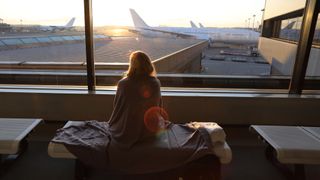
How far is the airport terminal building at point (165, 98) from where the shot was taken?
2.25 metres

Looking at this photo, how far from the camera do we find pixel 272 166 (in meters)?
2.44

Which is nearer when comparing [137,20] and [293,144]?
[293,144]

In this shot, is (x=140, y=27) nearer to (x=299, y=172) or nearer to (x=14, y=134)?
(x=14, y=134)

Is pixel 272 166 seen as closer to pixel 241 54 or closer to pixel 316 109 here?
pixel 316 109

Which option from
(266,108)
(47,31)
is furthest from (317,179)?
(47,31)

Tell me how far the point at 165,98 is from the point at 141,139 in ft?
3.06

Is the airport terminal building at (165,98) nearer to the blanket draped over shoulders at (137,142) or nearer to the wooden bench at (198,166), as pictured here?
the wooden bench at (198,166)

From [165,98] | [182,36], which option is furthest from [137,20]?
[165,98]

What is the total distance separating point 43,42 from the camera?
11.0 feet

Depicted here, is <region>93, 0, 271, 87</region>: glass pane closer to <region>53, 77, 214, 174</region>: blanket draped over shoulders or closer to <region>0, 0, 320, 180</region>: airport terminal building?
Answer: <region>0, 0, 320, 180</region>: airport terminal building

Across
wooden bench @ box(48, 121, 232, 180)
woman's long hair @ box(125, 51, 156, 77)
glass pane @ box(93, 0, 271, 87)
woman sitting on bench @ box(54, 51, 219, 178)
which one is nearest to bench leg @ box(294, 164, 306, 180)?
wooden bench @ box(48, 121, 232, 180)

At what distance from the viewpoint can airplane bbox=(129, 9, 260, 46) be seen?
10.5ft

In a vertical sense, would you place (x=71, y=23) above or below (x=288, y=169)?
above

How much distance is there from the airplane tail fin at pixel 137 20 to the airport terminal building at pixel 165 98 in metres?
0.22
